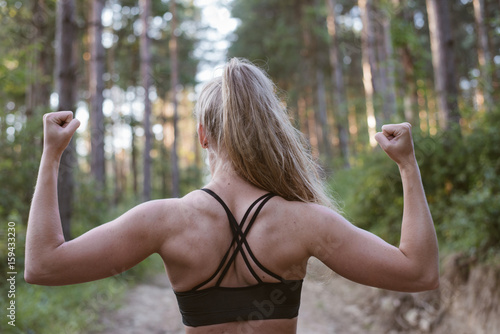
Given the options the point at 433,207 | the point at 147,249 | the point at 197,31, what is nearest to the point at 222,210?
the point at 147,249

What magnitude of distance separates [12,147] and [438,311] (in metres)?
7.94

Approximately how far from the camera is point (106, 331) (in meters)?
6.07

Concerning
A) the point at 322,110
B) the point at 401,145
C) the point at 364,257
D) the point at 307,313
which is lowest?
the point at 307,313

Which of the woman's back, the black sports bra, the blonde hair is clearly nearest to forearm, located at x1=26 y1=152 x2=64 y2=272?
the woman's back

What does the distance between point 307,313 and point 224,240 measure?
6.24 m

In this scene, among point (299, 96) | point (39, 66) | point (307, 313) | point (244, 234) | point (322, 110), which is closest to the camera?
point (244, 234)

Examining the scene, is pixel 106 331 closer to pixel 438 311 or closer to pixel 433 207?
pixel 438 311

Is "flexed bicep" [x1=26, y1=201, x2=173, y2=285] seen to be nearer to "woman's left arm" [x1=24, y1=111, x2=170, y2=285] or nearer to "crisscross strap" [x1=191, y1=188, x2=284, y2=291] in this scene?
"woman's left arm" [x1=24, y1=111, x2=170, y2=285]

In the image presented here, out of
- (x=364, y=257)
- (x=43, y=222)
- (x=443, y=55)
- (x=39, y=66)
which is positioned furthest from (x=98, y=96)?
(x=364, y=257)

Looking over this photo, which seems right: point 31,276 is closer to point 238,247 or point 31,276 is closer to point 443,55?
point 238,247

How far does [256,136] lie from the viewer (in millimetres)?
1631

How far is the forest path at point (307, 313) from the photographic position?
646 centimetres

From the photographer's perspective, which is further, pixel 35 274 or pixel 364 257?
pixel 364 257

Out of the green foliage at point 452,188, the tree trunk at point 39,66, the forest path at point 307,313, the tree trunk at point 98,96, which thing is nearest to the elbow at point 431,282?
the green foliage at point 452,188
